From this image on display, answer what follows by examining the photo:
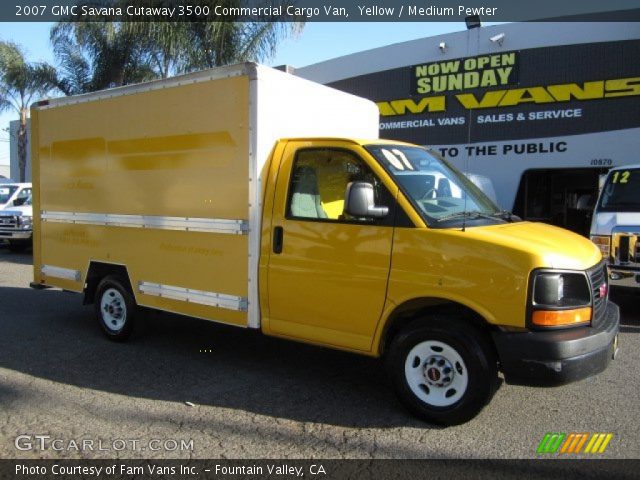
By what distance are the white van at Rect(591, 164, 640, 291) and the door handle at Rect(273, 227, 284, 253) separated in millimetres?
4326

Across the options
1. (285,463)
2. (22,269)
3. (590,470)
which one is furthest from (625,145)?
(22,269)

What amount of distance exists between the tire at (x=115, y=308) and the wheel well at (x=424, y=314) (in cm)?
311

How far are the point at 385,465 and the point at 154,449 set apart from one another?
5.02 ft

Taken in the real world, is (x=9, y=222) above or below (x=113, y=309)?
above

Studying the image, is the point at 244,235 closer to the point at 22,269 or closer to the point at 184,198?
the point at 184,198

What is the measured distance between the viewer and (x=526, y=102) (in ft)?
45.3

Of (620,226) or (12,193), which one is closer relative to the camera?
(620,226)

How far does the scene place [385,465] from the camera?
11.8 feet

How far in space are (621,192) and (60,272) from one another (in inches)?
302

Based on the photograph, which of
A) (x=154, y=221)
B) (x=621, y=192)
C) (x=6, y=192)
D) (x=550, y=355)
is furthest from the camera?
(x=6, y=192)

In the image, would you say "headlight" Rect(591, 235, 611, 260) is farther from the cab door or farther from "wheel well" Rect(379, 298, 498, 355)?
the cab door

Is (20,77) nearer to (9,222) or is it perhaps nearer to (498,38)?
(9,222)

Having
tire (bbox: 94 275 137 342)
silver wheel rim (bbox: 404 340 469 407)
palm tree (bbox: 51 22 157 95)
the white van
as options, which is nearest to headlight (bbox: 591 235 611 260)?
the white van

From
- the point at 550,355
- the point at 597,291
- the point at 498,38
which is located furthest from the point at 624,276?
the point at 498,38
